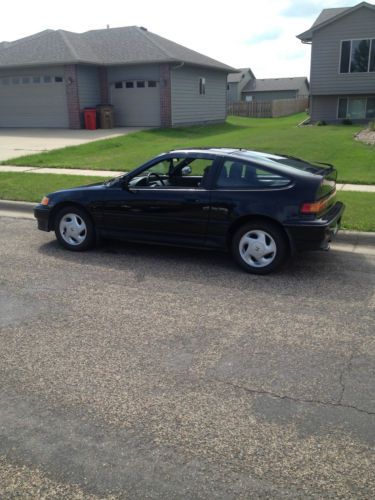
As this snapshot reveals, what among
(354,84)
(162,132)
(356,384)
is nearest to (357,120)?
(354,84)

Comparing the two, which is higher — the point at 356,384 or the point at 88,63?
the point at 88,63

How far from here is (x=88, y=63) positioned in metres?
24.8

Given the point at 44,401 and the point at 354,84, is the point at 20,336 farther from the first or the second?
the point at 354,84

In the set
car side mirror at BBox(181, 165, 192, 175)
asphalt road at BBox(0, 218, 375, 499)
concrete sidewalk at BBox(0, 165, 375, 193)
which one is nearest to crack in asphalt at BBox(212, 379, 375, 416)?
asphalt road at BBox(0, 218, 375, 499)

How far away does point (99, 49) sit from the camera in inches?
1081

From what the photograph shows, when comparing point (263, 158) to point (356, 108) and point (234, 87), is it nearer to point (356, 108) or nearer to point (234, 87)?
point (356, 108)

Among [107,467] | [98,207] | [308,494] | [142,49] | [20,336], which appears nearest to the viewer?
[308,494]

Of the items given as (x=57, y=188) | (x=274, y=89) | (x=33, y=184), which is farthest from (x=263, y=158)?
(x=274, y=89)

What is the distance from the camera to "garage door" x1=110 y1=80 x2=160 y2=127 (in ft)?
84.4

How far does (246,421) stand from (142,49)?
26.2 meters

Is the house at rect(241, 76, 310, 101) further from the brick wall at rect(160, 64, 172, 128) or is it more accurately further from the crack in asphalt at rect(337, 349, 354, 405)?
the crack in asphalt at rect(337, 349, 354, 405)

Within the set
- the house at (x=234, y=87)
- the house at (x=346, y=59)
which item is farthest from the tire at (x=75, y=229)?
the house at (x=234, y=87)

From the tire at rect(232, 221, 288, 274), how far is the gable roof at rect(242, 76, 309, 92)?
72435 millimetres

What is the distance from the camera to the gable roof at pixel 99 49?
25109 millimetres
